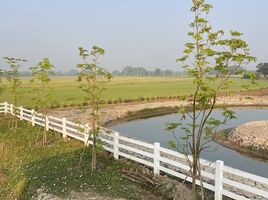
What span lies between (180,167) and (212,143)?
10659mm

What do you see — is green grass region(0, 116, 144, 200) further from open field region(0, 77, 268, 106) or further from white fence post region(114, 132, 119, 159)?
open field region(0, 77, 268, 106)

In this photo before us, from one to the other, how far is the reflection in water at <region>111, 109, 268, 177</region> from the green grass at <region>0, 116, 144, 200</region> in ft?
13.5

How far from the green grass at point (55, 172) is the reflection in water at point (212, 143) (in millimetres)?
4128

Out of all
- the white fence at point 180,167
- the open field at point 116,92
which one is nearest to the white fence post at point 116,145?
the white fence at point 180,167

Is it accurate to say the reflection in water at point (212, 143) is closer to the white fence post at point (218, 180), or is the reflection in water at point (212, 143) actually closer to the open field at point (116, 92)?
the white fence post at point (218, 180)

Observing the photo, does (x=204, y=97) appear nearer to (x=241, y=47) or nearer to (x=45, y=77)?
(x=241, y=47)

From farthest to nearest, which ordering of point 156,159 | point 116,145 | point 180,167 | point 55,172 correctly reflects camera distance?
point 116,145 < point 55,172 < point 156,159 < point 180,167

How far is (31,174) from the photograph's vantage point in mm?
11289

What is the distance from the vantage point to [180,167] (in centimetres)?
955

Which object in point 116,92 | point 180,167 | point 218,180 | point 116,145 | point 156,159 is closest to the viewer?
point 218,180

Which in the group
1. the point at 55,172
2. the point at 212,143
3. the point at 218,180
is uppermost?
the point at 218,180

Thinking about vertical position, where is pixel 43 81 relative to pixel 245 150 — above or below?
above

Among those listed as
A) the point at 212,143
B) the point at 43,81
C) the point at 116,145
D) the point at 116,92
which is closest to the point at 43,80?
the point at 43,81

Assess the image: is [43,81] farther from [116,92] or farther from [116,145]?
[116,92]
